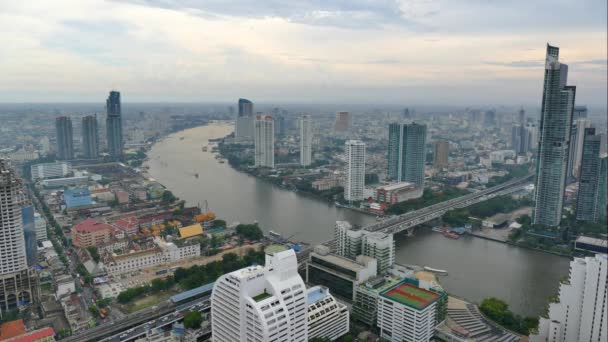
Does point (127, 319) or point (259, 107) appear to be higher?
point (259, 107)

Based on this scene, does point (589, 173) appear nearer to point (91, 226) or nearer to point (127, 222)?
point (127, 222)

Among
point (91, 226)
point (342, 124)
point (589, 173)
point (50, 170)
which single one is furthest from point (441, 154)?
point (50, 170)

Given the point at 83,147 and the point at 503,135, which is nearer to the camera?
the point at 83,147

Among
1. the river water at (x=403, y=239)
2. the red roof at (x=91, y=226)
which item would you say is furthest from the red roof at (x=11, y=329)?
the river water at (x=403, y=239)

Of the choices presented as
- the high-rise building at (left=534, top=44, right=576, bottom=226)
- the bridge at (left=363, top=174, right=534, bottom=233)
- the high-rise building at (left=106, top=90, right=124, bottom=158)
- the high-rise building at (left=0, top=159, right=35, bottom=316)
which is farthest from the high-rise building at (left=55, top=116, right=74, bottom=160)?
the high-rise building at (left=534, top=44, right=576, bottom=226)

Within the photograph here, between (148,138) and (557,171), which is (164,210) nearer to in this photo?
(557,171)

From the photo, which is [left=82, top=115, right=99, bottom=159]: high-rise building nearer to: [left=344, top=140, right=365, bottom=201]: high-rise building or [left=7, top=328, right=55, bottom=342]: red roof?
[left=344, top=140, right=365, bottom=201]: high-rise building

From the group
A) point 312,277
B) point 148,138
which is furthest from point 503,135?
point 312,277

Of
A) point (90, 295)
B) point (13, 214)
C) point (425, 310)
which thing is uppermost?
point (13, 214)
